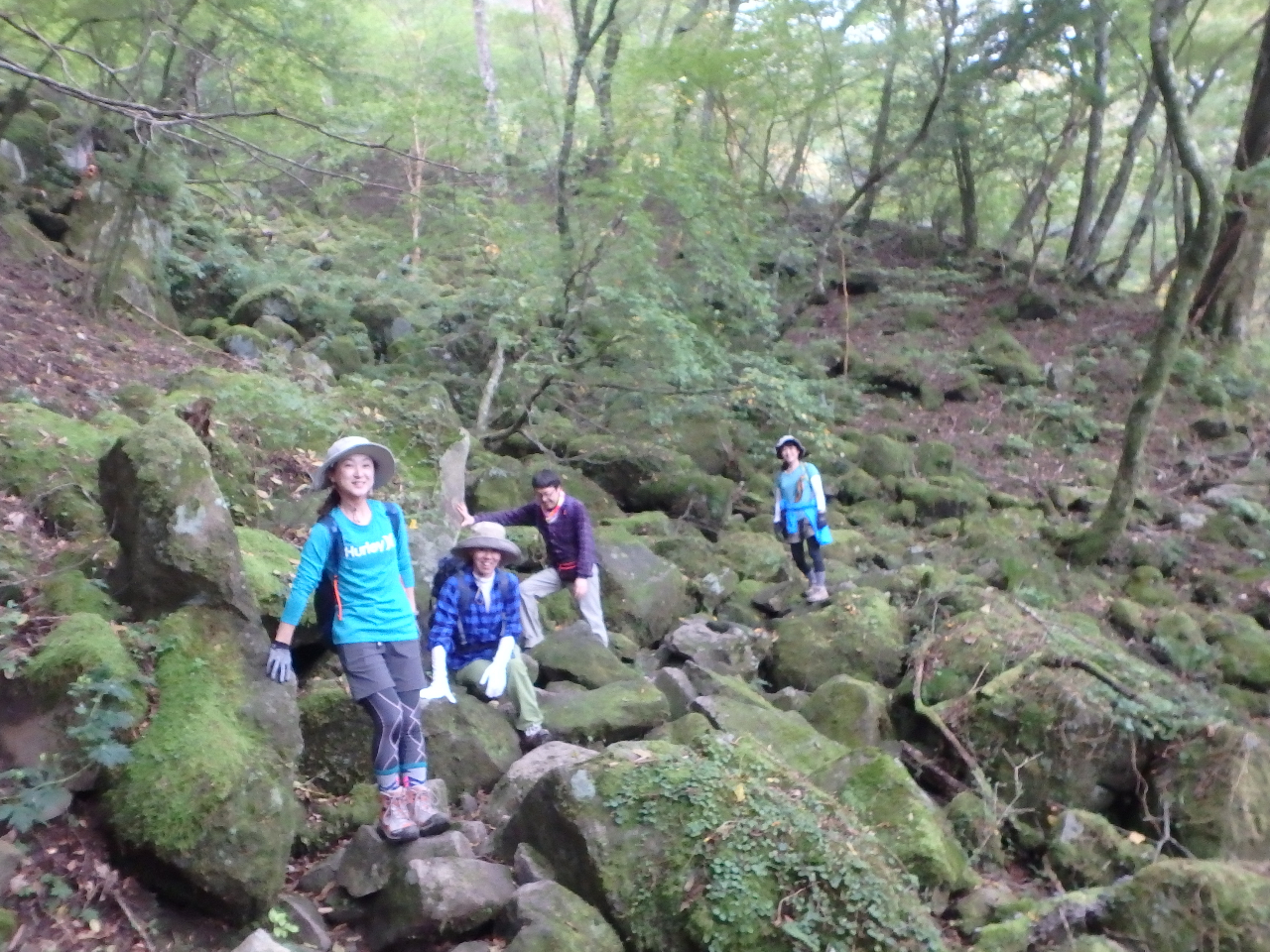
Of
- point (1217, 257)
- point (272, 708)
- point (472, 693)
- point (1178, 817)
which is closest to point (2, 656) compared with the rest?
point (272, 708)

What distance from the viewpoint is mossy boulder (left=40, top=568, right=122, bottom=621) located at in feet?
16.1

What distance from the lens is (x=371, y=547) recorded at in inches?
181

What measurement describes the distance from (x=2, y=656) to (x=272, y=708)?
1.24 meters

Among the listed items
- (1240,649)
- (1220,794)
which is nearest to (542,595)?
(1220,794)

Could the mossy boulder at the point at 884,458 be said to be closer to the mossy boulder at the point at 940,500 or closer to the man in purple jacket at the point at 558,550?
the mossy boulder at the point at 940,500

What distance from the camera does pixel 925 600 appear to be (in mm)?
9180

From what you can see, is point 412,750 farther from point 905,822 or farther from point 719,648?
point 719,648

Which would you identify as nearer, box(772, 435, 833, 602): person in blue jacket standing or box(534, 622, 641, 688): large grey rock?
box(534, 622, 641, 688): large grey rock

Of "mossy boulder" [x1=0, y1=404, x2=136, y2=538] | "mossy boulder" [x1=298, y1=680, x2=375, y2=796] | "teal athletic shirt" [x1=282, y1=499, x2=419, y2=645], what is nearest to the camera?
"teal athletic shirt" [x1=282, y1=499, x2=419, y2=645]

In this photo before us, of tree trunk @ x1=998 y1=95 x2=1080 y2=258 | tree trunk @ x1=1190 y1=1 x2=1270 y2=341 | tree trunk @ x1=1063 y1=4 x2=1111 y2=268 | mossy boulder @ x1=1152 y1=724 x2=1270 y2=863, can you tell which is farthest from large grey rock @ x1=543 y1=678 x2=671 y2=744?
tree trunk @ x1=998 y1=95 x2=1080 y2=258

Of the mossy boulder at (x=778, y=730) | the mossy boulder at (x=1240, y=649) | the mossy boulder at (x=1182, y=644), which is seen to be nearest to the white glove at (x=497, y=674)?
the mossy boulder at (x=778, y=730)

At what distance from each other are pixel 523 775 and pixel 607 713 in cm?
93

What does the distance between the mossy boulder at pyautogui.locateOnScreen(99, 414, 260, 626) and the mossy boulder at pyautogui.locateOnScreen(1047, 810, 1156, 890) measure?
5113mm

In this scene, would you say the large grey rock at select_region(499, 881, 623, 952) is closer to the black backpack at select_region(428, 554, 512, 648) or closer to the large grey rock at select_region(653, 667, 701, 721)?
the black backpack at select_region(428, 554, 512, 648)
